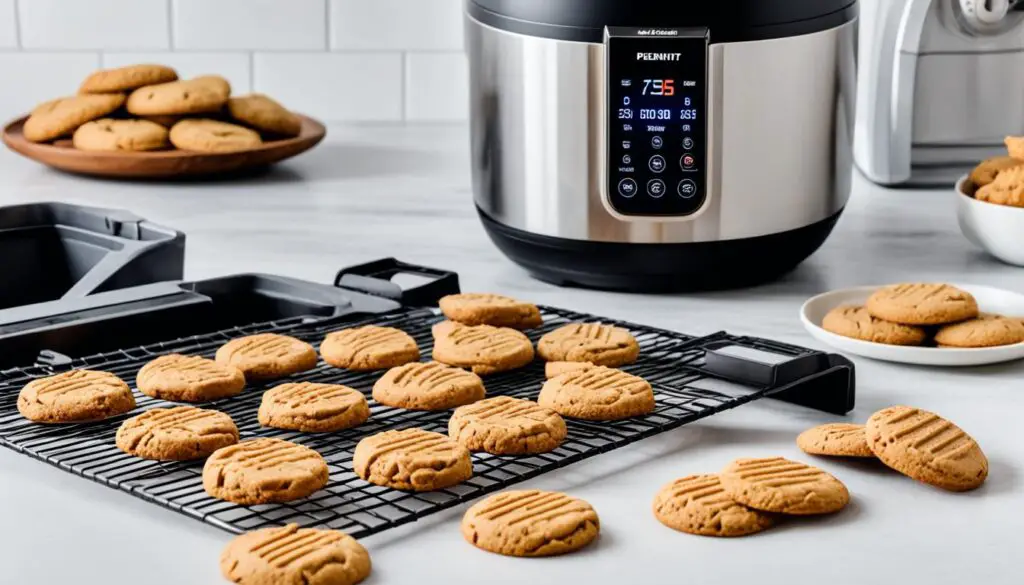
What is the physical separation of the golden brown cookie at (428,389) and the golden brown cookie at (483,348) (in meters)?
0.05

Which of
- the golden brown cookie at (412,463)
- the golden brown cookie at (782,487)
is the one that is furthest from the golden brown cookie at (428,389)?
the golden brown cookie at (782,487)

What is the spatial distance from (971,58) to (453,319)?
2.99 feet

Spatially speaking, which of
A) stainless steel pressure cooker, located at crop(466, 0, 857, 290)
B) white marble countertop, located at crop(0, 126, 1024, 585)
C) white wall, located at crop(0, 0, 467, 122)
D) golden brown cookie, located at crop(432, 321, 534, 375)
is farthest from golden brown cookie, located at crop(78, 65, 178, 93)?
golden brown cookie, located at crop(432, 321, 534, 375)

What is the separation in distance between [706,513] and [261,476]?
0.82ft

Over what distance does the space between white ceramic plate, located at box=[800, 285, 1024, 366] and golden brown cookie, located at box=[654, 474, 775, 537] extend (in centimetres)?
35

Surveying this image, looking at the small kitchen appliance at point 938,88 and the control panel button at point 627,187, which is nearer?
the control panel button at point 627,187

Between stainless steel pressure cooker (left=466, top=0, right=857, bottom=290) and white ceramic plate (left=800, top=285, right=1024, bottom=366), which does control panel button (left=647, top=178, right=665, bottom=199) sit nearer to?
stainless steel pressure cooker (left=466, top=0, right=857, bottom=290)

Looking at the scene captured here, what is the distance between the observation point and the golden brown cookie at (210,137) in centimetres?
183

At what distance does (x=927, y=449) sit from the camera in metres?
0.91

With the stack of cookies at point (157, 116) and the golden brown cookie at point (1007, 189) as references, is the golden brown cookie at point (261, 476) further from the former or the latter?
the stack of cookies at point (157, 116)

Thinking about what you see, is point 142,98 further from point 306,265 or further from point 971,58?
point 971,58

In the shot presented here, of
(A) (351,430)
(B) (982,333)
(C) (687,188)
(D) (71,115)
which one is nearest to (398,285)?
(C) (687,188)

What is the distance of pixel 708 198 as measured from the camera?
1.33 metres

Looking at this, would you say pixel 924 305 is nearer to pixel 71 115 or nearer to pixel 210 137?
pixel 210 137
